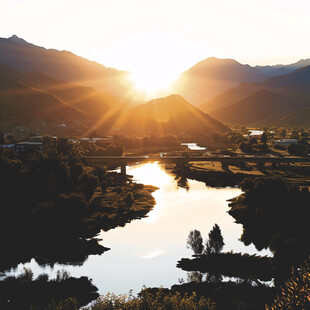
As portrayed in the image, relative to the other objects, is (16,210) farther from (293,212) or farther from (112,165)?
(112,165)

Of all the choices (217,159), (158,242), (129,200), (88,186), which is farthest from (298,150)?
(158,242)

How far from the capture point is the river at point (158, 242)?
6141 cm

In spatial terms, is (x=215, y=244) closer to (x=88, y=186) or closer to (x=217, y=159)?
(x=88, y=186)

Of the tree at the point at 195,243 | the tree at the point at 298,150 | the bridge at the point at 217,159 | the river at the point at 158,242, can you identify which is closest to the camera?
the river at the point at 158,242

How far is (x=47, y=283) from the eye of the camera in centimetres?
5825

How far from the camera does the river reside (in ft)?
201

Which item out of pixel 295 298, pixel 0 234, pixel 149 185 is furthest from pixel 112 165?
pixel 295 298

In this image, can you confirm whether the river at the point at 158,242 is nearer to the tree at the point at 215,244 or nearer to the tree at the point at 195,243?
the tree at the point at 195,243

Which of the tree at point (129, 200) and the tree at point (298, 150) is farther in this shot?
the tree at point (298, 150)

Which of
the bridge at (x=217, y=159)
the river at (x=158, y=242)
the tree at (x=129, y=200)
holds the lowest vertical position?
the river at (x=158, y=242)

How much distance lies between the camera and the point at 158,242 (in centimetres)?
7662

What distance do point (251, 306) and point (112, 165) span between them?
128 metres

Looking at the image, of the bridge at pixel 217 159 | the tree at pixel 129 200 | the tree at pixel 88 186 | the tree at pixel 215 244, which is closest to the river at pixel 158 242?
the tree at pixel 215 244

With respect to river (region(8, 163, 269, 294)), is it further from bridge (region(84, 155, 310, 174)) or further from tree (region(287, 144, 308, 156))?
tree (region(287, 144, 308, 156))
